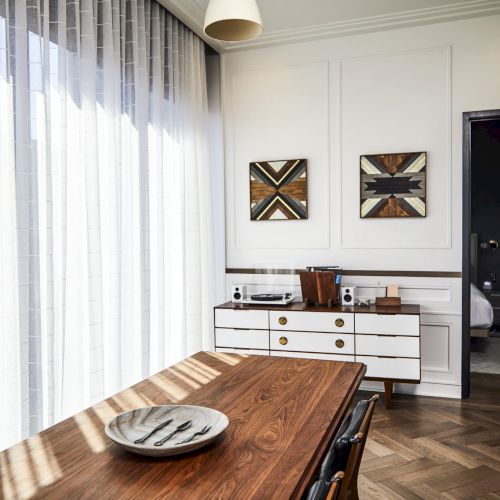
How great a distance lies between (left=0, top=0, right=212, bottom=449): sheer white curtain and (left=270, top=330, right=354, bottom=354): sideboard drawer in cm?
61

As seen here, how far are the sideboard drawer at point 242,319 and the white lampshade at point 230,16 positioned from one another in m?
2.10

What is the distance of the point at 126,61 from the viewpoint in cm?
298

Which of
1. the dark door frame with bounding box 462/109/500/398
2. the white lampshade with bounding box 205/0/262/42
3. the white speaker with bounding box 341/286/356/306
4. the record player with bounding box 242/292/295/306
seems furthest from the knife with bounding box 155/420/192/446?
the dark door frame with bounding box 462/109/500/398

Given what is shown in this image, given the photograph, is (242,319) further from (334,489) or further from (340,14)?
(334,489)

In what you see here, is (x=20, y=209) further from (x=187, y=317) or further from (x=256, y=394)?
(x=187, y=317)

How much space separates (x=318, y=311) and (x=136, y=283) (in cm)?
123

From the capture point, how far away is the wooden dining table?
1017mm

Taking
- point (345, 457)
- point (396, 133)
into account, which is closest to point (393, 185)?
point (396, 133)

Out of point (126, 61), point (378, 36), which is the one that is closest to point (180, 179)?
point (126, 61)

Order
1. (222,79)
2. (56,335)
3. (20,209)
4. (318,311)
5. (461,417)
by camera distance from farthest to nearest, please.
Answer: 1. (222,79)
2. (318,311)
3. (461,417)
4. (56,335)
5. (20,209)

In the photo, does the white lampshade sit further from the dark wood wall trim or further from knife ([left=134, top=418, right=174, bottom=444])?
the dark wood wall trim

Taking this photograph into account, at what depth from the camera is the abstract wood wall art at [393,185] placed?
369 cm

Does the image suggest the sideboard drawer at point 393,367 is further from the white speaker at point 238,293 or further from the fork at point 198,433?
the fork at point 198,433

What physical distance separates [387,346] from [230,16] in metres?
2.38
